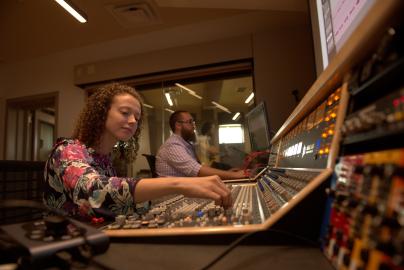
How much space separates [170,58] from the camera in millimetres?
3082

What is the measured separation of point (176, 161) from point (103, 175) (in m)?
1.42

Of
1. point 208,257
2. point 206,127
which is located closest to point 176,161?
point 206,127

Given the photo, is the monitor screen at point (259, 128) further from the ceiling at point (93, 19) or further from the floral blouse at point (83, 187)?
the floral blouse at point (83, 187)

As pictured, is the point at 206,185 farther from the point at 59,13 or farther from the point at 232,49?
the point at 59,13

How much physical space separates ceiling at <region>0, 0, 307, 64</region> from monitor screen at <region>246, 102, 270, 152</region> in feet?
3.33

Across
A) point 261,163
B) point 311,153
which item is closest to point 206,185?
point 311,153

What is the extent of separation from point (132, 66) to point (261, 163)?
2200mm

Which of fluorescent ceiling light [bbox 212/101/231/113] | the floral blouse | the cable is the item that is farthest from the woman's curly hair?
fluorescent ceiling light [bbox 212/101/231/113]

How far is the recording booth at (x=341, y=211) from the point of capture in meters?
0.24

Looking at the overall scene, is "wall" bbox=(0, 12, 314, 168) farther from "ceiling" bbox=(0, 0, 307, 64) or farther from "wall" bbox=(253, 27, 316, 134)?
"ceiling" bbox=(0, 0, 307, 64)

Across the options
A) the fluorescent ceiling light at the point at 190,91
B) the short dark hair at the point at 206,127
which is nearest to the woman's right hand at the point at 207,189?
the short dark hair at the point at 206,127

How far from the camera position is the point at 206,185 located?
22.0 inches

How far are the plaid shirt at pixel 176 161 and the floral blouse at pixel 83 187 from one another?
4.53 ft

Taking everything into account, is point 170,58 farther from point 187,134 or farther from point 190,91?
point 187,134
